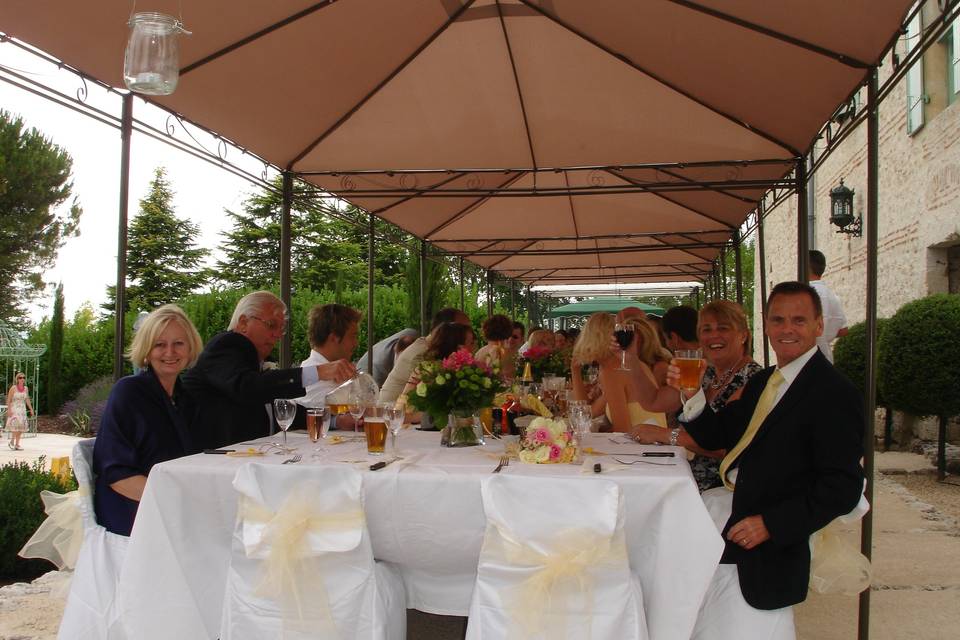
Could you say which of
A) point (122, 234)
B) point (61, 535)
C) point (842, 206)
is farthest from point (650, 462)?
point (842, 206)

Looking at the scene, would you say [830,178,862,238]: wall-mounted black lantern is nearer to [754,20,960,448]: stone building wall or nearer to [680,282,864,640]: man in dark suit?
[754,20,960,448]: stone building wall

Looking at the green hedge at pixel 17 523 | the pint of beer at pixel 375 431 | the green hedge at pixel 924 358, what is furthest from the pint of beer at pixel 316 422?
the green hedge at pixel 924 358

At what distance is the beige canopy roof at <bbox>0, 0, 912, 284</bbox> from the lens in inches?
134

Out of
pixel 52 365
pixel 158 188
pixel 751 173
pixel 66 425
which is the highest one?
pixel 158 188

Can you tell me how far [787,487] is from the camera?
7.72 ft

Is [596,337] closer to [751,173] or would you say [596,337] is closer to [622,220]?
[751,173]

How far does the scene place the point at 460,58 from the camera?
4629 mm

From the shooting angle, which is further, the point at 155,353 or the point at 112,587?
the point at 155,353

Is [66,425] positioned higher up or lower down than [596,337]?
lower down

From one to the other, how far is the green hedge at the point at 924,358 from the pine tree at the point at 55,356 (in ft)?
46.6

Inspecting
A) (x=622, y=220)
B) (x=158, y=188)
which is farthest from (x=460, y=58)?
(x=158, y=188)

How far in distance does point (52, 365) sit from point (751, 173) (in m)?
14.5

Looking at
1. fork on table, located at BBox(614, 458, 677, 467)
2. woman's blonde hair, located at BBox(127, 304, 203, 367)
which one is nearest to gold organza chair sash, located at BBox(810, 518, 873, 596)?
fork on table, located at BBox(614, 458, 677, 467)

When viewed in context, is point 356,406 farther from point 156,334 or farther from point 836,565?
point 836,565
